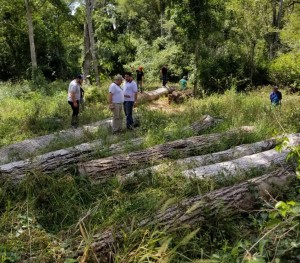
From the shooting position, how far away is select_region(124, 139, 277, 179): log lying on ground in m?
6.02

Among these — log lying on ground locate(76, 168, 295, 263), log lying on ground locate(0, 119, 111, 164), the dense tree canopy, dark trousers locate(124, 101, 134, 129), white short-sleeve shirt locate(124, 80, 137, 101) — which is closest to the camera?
log lying on ground locate(76, 168, 295, 263)

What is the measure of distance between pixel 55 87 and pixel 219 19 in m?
8.59

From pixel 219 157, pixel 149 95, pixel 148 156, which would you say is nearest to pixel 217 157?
pixel 219 157

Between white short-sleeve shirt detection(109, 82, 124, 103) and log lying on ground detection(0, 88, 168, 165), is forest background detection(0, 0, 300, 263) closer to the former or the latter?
log lying on ground detection(0, 88, 168, 165)

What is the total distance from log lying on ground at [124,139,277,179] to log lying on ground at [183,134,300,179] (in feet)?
1.15

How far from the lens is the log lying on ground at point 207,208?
371cm

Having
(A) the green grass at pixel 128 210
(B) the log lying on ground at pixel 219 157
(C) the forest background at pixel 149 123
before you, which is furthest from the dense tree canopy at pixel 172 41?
(B) the log lying on ground at pixel 219 157

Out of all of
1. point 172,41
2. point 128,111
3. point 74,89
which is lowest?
point 128,111

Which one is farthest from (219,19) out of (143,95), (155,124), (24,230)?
(24,230)

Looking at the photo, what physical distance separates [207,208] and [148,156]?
244 cm

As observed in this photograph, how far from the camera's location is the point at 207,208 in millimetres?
4289

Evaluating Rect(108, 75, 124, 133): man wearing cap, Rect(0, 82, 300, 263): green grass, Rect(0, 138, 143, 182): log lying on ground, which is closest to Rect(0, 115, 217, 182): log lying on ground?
Rect(0, 138, 143, 182): log lying on ground

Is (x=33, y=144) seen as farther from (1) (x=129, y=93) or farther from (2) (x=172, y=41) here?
(2) (x=172, y=41)

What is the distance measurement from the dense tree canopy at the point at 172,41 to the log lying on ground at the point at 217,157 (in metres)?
9.03
